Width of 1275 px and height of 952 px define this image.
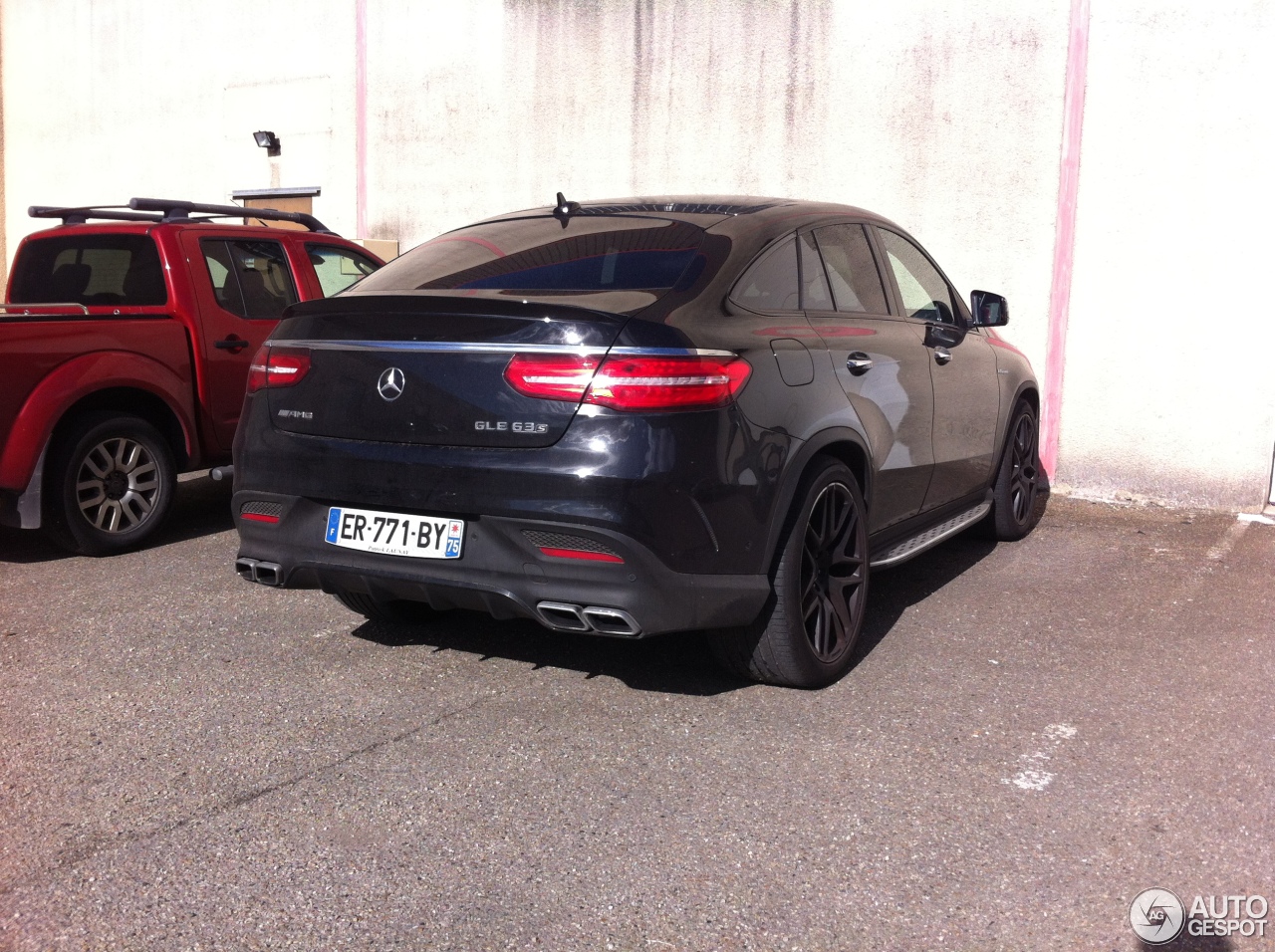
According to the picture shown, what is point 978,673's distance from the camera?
14.2ft

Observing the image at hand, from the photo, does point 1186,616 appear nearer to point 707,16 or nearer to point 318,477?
point 318,477

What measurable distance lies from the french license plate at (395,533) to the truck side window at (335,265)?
3673mm

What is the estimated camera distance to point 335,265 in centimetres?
743

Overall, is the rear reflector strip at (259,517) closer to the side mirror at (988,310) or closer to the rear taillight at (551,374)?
the rear taillight at (551,374)

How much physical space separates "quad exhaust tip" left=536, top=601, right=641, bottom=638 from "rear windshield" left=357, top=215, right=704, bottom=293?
40.2 inches

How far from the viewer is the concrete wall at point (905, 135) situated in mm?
7457

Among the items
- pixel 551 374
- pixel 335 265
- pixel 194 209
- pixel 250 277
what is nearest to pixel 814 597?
pixel 551 374

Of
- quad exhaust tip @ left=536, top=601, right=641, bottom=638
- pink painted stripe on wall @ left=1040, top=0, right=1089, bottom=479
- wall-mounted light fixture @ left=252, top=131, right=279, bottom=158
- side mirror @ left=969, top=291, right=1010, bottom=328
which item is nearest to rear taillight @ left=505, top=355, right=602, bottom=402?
quad exhaust tip @ left=536, top=601, right=641, bottom=638

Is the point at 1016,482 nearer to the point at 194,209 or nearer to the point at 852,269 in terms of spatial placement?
the point at 852,269

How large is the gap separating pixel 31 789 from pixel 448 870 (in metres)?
1.26

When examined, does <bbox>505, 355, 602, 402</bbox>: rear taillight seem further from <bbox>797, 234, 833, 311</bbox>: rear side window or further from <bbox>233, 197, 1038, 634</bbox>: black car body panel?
<bbox>797, 234, 833, 311</bbox>: rear side window

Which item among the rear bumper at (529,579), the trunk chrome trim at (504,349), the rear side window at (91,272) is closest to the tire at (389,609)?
the rear bumper at (529,579)

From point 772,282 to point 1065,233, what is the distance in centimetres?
448

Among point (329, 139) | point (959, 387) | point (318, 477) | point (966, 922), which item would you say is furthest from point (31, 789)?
point (329, 139)
